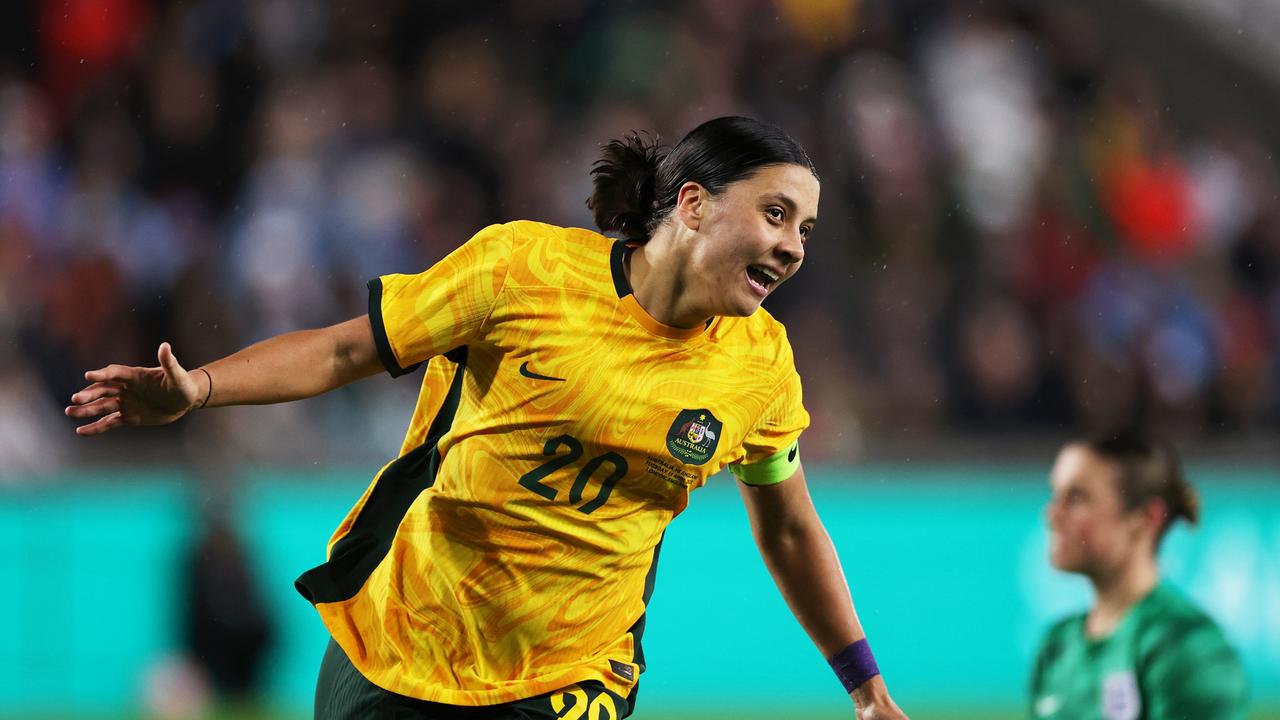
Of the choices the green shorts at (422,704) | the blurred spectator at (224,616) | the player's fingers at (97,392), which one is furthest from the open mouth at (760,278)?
the blurred spectator at (224,616)

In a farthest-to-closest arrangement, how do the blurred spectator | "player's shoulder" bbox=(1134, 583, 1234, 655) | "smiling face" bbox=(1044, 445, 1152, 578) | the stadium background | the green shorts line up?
the stadium background, the blurred spectator, "smiling face" bbox=(1044, 445, 1152, 578), "player's shoulder" bbox=(1134, 583, 1234, 655), the green shorts

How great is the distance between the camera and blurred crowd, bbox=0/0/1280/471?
9781 mm

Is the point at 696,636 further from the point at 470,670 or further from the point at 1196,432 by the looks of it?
the point at 470,670

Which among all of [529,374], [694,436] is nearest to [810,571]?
[694,436]

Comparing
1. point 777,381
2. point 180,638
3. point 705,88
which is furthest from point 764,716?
point 777,381

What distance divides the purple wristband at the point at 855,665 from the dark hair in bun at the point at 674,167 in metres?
1.23

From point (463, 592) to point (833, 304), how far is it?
710 cm

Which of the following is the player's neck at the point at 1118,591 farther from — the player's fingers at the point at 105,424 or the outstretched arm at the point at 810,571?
the player's fingers at the point at 105,424

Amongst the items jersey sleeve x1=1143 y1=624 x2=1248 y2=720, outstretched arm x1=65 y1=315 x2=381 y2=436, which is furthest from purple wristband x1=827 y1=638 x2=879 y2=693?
outstretched arm x1=65 y1=315 x2=381 y2=436

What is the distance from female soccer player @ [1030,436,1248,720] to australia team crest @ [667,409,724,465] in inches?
73.8

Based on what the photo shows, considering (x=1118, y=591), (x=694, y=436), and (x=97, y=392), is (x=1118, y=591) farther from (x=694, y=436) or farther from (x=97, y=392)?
(x=97, y=392)

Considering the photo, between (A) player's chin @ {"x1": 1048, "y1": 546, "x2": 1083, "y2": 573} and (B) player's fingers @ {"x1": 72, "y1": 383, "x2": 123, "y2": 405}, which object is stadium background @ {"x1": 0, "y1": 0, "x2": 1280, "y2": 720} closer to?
(A) player's chin @ {"x1": 1048, "y1": 546, "x2": 1083, "y2": 573}

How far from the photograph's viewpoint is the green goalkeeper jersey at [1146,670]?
499 centimetres

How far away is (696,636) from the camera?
10039mm
